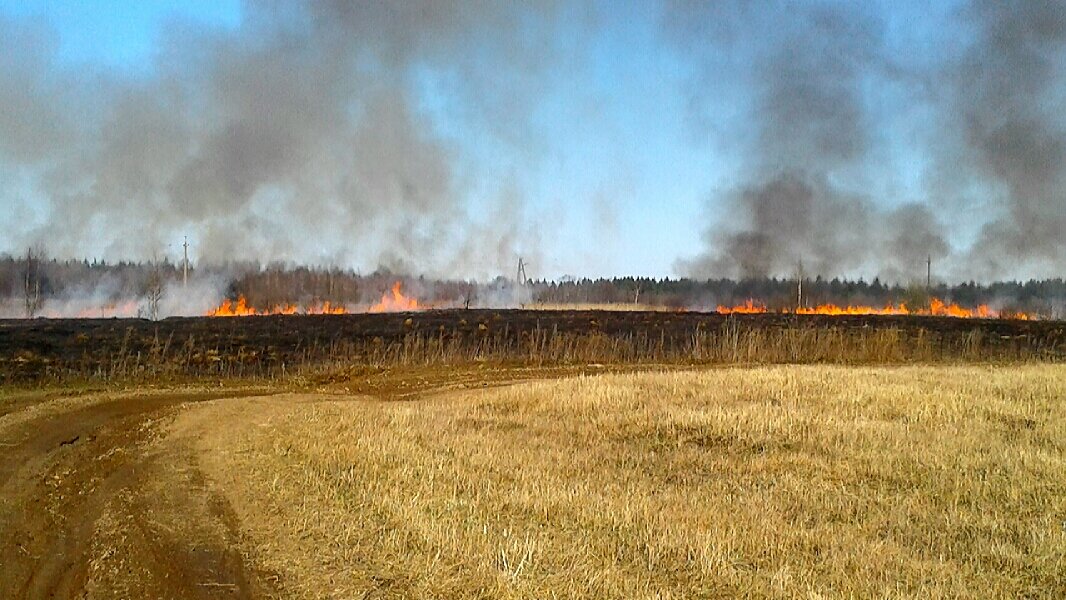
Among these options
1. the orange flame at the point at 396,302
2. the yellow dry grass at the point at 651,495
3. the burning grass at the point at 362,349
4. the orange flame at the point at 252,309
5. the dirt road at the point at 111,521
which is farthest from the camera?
the orange flame at the point at 396,302

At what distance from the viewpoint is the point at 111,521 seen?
8.46 metres

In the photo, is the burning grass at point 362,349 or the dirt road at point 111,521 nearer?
the dirt road at point 111,521

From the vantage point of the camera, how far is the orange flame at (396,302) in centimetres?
9026

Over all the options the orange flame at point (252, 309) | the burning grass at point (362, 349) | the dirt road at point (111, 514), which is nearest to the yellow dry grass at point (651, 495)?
the dirt road at point (111, 514)

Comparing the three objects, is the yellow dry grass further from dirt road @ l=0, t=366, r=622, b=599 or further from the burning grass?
the burning grass

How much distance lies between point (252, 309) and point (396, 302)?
24.3 meters

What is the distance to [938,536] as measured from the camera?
865cm

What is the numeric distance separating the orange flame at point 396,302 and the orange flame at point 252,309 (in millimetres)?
6245

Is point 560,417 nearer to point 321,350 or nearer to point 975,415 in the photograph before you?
point 975,415

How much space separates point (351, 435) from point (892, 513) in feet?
27.4

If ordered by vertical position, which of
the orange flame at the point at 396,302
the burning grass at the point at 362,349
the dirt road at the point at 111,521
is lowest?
the dirt road at the point at 111,521

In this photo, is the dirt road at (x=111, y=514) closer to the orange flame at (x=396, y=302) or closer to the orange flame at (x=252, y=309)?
the orange flame at (x=252, y=309)

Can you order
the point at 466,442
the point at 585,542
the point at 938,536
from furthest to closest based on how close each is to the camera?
the point at 466,442 < the point at 938,536 < the point at 585,542

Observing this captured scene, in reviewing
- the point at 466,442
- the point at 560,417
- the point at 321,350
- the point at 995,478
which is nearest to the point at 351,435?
the point at 466,442
